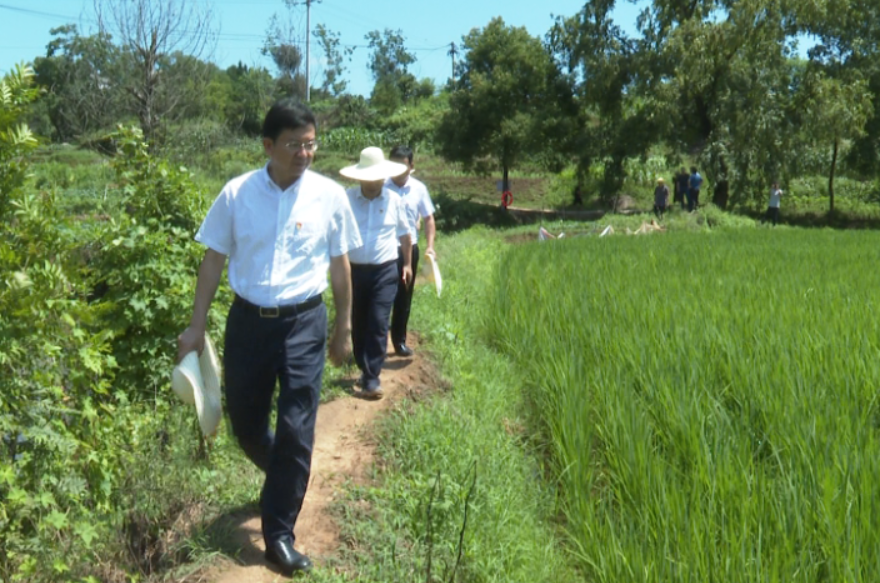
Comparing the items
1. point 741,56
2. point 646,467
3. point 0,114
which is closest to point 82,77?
point 741,56

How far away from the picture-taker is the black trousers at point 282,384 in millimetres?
3488

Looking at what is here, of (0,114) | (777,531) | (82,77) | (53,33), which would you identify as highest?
(53,33)

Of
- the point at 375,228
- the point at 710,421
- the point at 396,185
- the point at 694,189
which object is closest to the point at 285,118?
the point at 710,421

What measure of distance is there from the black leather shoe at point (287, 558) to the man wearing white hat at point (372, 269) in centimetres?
242

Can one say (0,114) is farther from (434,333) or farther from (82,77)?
(82,77)

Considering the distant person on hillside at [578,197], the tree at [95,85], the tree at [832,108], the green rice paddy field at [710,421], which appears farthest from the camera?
the distant person on hillside at [578,197]

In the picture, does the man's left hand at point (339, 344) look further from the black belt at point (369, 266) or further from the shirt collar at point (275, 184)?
the black belt at point (369, 266)

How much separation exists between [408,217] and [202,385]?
3.49 metres

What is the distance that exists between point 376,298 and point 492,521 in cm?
247

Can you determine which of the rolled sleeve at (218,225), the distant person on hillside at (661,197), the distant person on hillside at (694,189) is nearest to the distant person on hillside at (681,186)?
the distant person on hillside at (694,189)

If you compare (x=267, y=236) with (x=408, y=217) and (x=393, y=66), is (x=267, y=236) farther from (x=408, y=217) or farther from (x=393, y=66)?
(x=393, y=66)

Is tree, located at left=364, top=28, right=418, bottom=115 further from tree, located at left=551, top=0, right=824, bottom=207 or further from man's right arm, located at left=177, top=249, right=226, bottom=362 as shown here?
man's right arm, located at left=177, top=249, right=226, bottom=362

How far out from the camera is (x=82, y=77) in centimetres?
2150

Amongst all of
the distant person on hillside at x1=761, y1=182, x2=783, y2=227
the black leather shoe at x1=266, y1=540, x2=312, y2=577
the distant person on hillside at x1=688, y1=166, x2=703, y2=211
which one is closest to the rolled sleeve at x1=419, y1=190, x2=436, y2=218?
the black leather shoe at x1=266, y1=540, x2=312, y2=577
